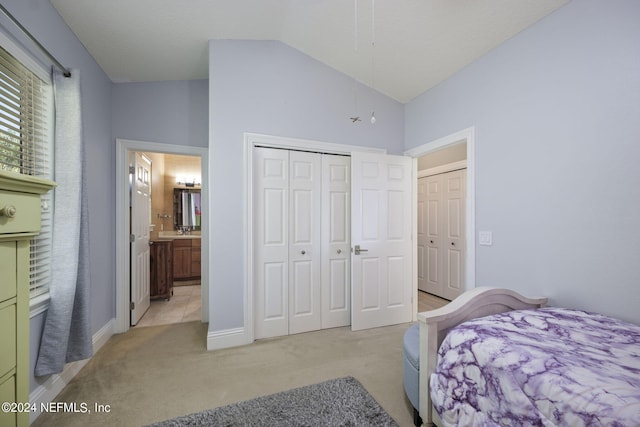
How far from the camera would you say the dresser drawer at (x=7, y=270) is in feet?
2.75

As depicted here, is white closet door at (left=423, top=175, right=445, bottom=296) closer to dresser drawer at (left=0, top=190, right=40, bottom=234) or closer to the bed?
the bed

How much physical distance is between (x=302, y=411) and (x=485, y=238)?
1.94 metres

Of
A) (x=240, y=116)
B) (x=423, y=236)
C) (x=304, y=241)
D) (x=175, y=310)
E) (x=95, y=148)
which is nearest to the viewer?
(x=95, y=148)

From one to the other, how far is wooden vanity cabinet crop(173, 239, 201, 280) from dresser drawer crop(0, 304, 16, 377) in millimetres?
4272

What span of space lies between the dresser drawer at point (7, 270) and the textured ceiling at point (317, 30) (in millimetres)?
1971

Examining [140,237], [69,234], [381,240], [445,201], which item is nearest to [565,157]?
[381,240]

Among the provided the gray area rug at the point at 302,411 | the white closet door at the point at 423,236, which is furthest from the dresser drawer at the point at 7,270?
the white closet door at the point at 423,236

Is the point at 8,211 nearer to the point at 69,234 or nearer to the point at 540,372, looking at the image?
the point at 69,234

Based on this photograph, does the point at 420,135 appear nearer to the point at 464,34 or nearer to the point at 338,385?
the point at 464,34

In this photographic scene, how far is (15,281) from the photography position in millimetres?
894

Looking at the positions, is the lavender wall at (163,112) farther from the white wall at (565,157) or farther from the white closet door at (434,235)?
the white closet door at (434,235)

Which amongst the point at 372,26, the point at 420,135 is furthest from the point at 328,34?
the point at 420,135

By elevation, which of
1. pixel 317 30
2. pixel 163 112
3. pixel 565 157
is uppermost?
pixel 317 30

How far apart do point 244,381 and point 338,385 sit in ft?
2.29
